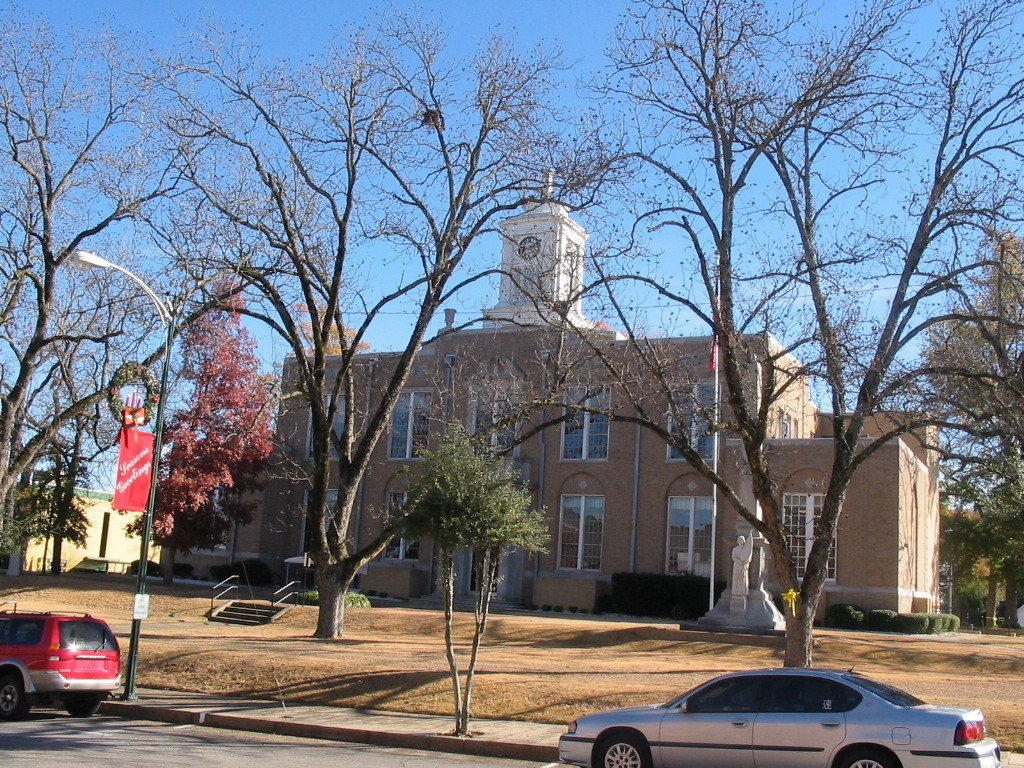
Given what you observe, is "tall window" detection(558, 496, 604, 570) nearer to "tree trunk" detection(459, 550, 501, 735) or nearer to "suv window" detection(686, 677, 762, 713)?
"tree trunk" detection(459, 550, 501, 735)

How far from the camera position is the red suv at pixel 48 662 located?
47.5 feet

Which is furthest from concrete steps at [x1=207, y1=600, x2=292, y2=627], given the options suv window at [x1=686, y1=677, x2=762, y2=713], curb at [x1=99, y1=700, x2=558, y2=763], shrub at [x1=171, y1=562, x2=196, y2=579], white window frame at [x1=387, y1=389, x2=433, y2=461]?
suv window at [x1=686, y1=677, x2=762, y2=713]

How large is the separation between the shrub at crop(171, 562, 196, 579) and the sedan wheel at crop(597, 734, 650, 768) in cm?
3697

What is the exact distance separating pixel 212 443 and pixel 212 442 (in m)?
0.05

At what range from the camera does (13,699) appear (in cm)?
1461

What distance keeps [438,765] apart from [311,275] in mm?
14034

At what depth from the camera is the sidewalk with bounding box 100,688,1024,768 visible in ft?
42.5

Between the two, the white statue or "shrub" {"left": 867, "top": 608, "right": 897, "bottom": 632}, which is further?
"shrub" {"left": 867, "top": 608, "right": 897, "bottom": 632}

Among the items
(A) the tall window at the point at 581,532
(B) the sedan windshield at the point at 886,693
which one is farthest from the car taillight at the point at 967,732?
(A) the tall window at the point at 581,532

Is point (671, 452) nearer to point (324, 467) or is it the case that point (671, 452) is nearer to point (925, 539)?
point (925, 539)

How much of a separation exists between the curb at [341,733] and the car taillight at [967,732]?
4.86 meters

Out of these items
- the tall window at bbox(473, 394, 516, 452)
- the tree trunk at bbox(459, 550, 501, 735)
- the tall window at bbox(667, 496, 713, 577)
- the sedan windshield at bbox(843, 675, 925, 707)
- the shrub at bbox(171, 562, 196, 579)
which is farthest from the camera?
the shrub at bbox(171, 562, 196, 579)

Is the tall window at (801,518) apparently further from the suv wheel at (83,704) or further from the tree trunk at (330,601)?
the suv wheel at (83,704)

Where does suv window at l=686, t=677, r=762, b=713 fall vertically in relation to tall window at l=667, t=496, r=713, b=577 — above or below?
below
